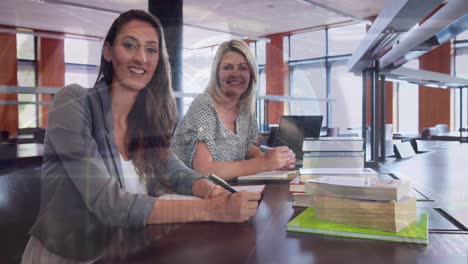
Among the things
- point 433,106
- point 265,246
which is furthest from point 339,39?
point 265,246

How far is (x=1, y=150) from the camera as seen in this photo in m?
1.12

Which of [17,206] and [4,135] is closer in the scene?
[17,206]

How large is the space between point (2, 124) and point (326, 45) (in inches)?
48.2

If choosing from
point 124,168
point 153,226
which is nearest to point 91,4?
point 124,168

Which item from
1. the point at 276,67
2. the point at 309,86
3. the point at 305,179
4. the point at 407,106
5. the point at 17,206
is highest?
A: the point at 276,67

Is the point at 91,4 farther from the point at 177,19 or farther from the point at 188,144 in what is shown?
the point at 188,144

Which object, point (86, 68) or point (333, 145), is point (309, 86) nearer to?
point (333, 145)

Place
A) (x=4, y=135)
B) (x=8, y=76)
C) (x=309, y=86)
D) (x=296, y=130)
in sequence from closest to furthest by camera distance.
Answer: (x=8, y=76) < (x=296, y=130) < (x=4, y=135) < (x=309, y=86)

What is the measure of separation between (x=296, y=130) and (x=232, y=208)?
751mm

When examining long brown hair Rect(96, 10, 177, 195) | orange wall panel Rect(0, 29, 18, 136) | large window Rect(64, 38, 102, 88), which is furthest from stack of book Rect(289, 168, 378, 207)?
orange wall panel Rect(0, 29, 18, 136)

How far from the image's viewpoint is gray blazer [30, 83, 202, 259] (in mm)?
514

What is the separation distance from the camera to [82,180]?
1.80 feet

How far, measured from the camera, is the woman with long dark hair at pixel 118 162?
1.55ft

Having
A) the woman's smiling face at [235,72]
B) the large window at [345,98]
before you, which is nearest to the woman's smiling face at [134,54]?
the woman's smiling face at [235,72]
